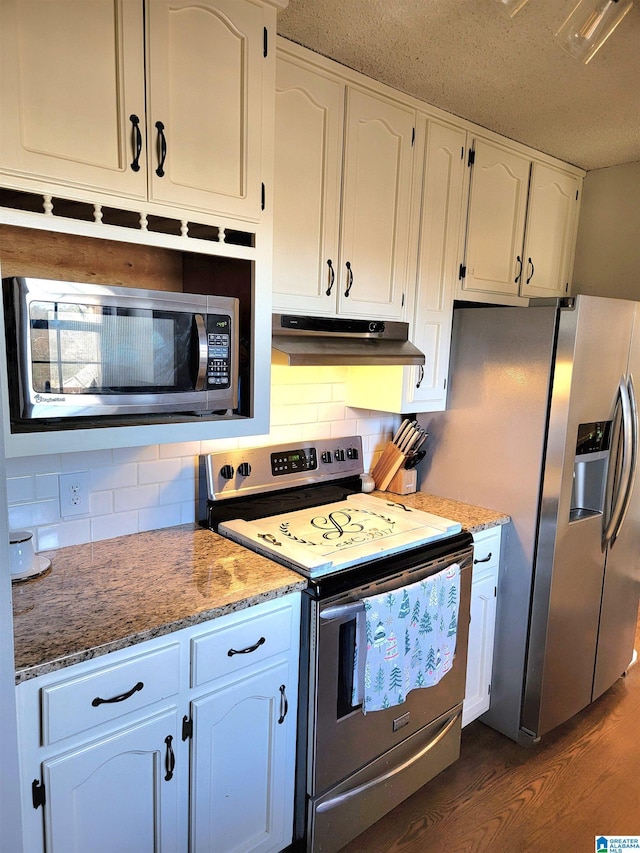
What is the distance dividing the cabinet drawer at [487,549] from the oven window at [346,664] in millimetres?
708

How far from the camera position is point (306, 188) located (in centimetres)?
187

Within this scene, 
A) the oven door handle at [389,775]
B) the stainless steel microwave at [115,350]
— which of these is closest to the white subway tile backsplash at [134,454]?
the stainless steel microwave at [115,350]

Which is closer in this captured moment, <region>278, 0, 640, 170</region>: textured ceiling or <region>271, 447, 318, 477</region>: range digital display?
<region>278, 0, 640, 170</region>: textured ceiling

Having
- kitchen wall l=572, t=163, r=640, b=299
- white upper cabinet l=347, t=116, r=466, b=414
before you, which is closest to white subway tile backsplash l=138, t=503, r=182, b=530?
white upper cabinet l=347, t=116, r=466, b=414

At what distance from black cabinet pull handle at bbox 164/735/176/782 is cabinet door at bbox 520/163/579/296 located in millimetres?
2339

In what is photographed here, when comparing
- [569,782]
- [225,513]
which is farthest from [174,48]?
[569,782]

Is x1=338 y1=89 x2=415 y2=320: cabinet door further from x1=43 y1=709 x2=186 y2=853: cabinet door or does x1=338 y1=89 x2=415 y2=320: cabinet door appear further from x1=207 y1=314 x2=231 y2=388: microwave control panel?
x1=43 y1=709 x2=186 y2=853: cabinet door

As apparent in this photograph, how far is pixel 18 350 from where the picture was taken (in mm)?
1259

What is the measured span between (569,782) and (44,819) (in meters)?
1.87

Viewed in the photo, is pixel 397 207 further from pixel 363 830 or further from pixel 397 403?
pixel 363 830

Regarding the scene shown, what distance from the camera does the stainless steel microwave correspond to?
128 centimetres

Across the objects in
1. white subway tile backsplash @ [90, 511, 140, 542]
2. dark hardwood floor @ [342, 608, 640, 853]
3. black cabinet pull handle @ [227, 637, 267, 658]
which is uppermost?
white subway tile backsplash @ [90, 511, 140, 542]

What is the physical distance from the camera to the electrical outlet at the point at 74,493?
1763 mm

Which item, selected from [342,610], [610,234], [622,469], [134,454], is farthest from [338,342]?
[610,234]
